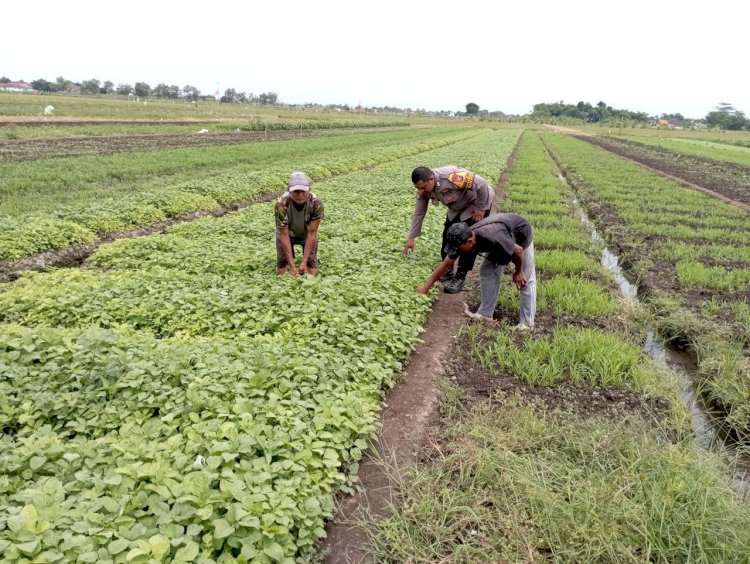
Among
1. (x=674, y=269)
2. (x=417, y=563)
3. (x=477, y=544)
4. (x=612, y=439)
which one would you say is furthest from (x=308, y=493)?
(x=674, y=269)

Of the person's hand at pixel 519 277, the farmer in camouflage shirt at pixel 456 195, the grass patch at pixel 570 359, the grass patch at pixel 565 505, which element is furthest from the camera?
the farmer in camouflage shirt at pixel 456 195

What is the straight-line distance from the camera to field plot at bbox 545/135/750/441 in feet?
16.4

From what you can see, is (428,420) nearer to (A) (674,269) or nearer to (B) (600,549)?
(B) (600,549)

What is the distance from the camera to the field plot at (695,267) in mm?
5000

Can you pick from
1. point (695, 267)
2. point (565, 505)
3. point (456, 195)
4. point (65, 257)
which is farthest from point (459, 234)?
point (65, 257)

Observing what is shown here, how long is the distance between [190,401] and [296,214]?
3.38 metres

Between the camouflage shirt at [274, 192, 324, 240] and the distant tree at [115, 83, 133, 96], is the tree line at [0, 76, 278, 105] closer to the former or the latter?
the distant tree at [115, 83, 133, 96]

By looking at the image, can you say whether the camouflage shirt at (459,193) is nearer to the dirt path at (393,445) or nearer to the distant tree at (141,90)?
the dirt path at (393,445)

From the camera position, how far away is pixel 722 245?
9758mm

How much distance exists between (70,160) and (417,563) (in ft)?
59.2

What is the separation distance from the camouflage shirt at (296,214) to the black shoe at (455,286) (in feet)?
7.02

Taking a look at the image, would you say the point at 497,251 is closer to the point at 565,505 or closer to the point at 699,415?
the point at 699,415

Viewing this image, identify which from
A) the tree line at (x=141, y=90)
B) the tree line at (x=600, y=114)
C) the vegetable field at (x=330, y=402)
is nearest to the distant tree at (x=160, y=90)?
the tree line at (x=141, y=90)

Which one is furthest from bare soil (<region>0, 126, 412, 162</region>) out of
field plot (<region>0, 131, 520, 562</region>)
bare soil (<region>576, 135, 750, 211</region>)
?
bare soil (<region>576, 135, 750, 211</region>)
